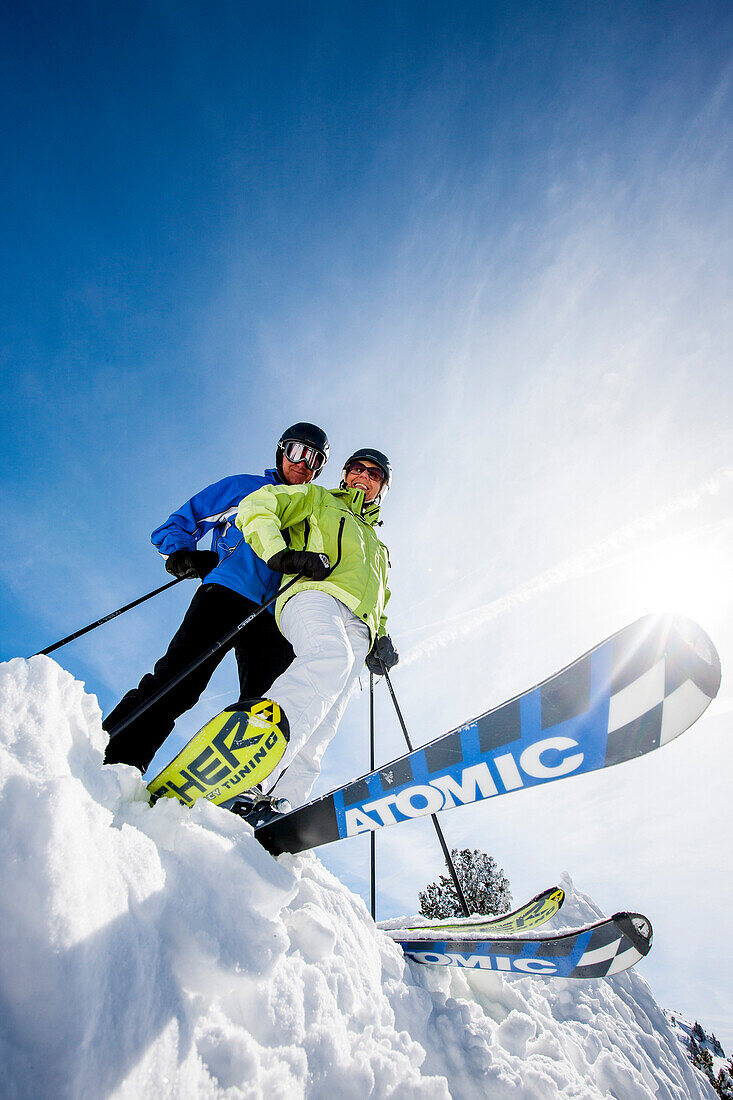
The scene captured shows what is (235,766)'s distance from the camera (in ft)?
5.80

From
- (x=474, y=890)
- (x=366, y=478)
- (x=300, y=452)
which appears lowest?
(x=474, y=890)

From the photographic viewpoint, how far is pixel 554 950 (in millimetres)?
2816

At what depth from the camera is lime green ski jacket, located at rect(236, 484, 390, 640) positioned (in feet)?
9.28

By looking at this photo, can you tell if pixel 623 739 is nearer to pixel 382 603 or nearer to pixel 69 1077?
pixel 69 1077

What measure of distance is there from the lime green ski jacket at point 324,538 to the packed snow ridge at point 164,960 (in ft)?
4.66

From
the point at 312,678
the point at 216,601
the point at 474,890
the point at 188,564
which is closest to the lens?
the point at 312,678

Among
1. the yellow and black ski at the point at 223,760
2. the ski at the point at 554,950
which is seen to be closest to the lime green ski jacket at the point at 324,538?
the yellow and black ski at the point at 223,760

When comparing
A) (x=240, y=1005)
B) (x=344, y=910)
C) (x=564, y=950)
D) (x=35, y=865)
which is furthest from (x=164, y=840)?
(x=564, y=950)

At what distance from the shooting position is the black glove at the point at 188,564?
3.61 m

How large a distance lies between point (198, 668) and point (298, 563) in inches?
33.9

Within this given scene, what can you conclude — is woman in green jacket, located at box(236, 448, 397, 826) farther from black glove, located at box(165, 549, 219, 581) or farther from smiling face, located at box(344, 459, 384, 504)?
black glove, located at box(165, 549, 219, 581)

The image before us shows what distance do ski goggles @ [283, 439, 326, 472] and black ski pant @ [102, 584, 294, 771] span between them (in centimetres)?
148

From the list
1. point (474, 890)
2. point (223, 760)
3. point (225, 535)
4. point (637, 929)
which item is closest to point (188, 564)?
point (225, 535)

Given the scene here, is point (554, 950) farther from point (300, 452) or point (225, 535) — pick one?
point (300, 452)
